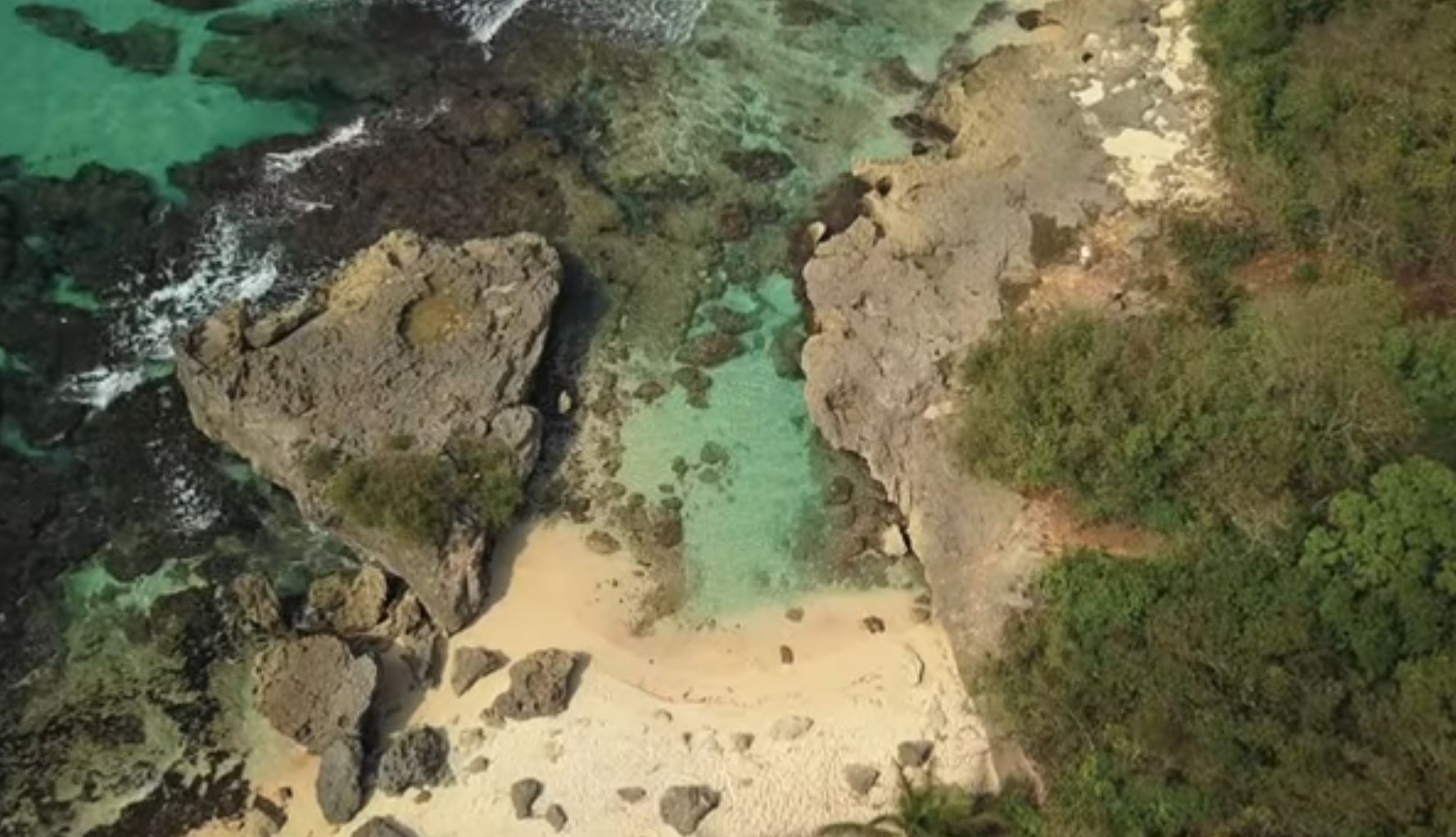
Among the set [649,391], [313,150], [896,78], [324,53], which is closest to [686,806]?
[649,391]

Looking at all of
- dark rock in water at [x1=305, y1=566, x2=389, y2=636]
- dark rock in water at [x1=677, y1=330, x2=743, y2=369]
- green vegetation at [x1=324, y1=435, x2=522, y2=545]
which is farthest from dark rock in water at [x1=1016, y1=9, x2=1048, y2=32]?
dark rock in water at [x1=305, y1=566, x2=389, y2=636]

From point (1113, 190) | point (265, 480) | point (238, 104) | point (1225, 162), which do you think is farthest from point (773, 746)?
point (238, 104)

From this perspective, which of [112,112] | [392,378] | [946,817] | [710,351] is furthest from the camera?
[112,112]

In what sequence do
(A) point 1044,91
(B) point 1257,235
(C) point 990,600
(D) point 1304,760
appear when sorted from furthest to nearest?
(A) point 1044,91
(B) point 1257,235
(C) point 990,600
(D) point 1304,760

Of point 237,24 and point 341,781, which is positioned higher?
point 237,24

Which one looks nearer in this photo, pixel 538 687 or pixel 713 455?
pixel 538 687

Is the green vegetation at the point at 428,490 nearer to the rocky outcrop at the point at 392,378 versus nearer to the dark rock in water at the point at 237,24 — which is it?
the rocky outcrop at the point at 392,378

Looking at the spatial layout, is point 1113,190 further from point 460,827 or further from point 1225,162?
point 460,827

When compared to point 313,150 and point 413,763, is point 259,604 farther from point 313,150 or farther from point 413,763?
point 313,150
